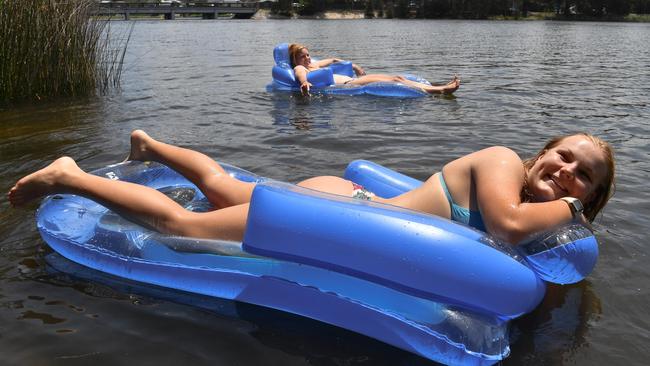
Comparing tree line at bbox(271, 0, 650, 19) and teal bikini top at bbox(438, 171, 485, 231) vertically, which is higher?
tree line at bbox(271, 0, 650, 19)

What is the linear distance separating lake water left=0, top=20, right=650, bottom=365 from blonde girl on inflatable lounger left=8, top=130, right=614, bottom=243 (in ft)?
1.43

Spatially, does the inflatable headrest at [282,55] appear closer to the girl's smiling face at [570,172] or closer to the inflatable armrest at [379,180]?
Answer: the inflatable armrest at [379,180]

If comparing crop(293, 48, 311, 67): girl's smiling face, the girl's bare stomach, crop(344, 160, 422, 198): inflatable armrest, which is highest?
crop(293, 48, 311, 67): girl's smiling face

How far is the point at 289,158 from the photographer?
586 cm

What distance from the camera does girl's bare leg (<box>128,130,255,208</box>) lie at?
3434 millimetres

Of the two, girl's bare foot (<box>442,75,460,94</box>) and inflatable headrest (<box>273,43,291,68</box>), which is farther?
inflatable headrest (<box>273,43,291,68</box>)

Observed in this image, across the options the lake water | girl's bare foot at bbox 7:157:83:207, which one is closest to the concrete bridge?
the lake water

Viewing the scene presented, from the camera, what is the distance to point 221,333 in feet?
9.05

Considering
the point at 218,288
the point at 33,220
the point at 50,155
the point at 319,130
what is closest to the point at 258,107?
the point at 319,130

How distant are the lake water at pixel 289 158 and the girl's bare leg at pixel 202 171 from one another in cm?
69

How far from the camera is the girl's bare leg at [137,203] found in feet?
10.0

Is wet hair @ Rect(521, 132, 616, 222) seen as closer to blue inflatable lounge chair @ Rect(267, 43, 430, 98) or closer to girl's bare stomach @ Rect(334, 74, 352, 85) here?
blue inflatable lounge chair @ Rect(267, 43, 430, 98)

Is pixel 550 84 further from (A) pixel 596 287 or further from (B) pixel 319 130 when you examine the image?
(A) pixel 596 287

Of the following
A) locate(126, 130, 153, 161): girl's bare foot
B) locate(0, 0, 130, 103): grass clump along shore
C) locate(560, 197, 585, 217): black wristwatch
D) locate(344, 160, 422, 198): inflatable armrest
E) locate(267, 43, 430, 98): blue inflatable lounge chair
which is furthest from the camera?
locate(267, 43, 430, 98): blue inflatable lounge chair
